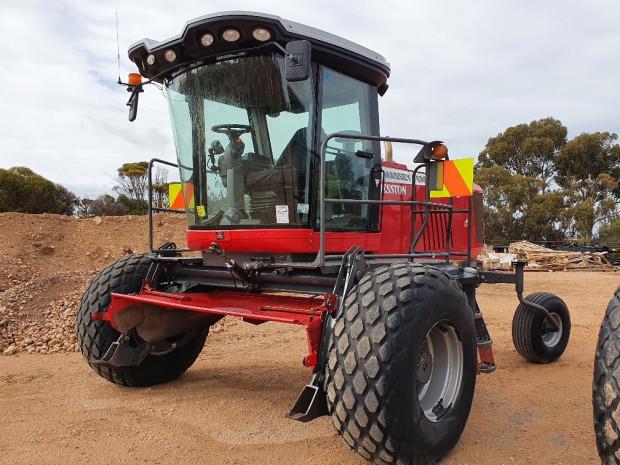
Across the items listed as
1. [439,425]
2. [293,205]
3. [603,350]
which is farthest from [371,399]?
[293,205]

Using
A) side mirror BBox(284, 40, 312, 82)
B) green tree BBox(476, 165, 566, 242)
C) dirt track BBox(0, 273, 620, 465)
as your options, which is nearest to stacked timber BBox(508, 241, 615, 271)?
→ green tree BBox(476, 165, 566, 242)

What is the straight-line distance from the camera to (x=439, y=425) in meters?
3.69

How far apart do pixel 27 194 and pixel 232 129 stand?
25.6 metres

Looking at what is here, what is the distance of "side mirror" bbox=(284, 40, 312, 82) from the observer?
3.76 metres

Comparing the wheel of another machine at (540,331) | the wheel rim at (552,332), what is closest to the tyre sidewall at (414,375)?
the wheel of another machine at (540,331)

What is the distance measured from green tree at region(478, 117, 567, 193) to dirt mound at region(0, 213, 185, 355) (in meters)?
24.2

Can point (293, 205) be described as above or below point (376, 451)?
above

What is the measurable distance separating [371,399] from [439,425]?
0.72 meters

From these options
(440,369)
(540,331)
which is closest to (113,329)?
(440,369)

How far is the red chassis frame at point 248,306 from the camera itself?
147 inches

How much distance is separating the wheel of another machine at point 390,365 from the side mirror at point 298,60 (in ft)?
4.57

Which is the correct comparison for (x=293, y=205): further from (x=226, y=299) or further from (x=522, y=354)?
(x=522, y=354)

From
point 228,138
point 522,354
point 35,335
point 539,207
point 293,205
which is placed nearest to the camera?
point 293,205

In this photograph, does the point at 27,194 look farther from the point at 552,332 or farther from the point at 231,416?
the point at 552,332
